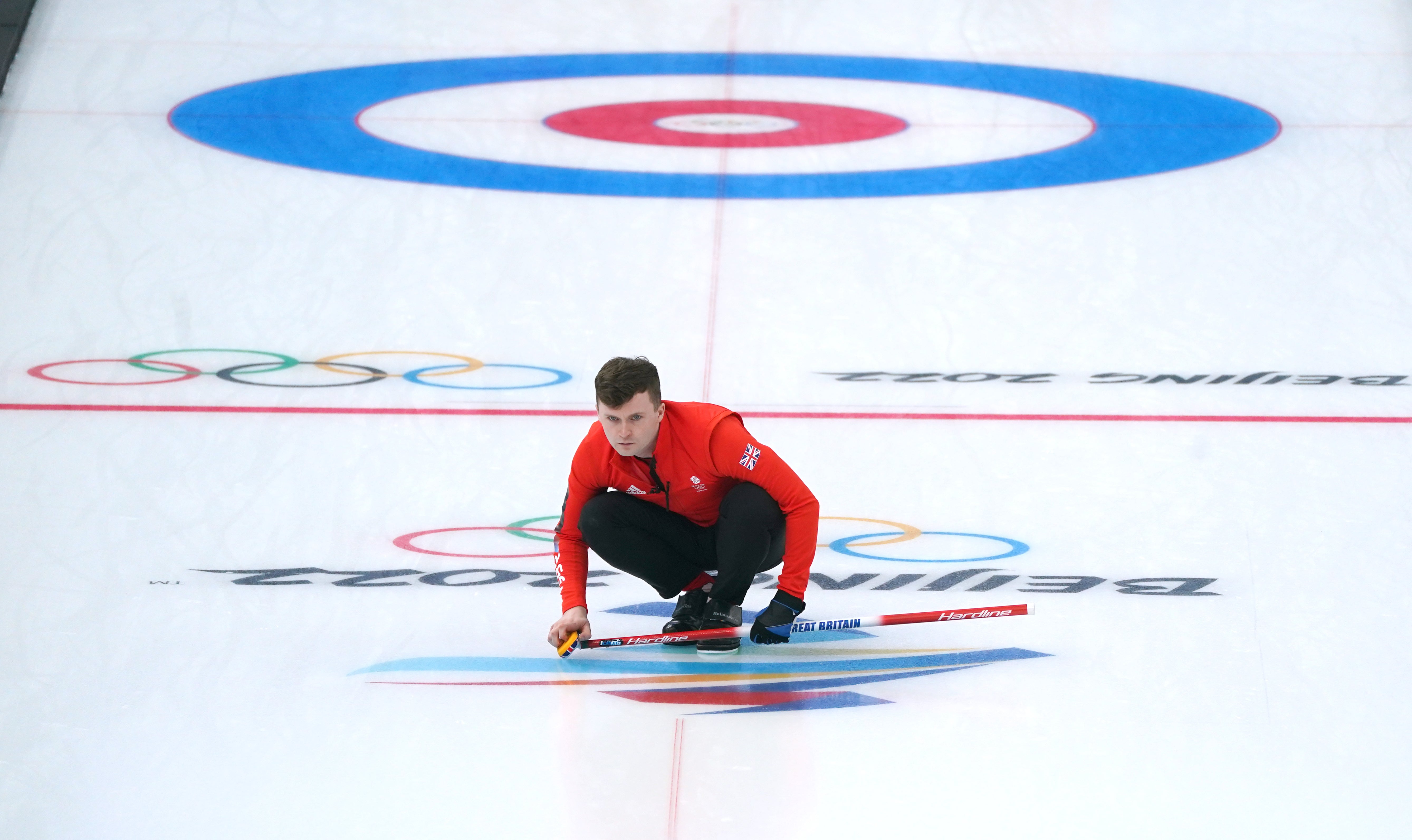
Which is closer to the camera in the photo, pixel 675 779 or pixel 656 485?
pixel 675 779

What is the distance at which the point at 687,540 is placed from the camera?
2.46 meters

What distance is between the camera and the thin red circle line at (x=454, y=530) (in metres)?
2.95

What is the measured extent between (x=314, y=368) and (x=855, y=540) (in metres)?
1.77

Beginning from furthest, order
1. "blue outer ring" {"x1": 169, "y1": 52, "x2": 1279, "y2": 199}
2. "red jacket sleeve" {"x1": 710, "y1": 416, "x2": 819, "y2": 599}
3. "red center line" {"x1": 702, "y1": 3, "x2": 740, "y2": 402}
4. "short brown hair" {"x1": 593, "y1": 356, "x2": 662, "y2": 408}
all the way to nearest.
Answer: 1. "blue outer ring" {"x1": 169, "y1": 52, "x2": 1279, "y2": 199}
2. "red center line" {"x1": 702, "y1": 3, "x2": 740, "y2": 402}
3. "red jacket sleeve" {"x1": 710, "y1": 416, "x2": 819, "y2": 599}
4. "short brown hair" {"x1": 593, "y1": 356, "x2": 662, "y2": 408}

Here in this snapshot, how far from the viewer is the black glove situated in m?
2.34

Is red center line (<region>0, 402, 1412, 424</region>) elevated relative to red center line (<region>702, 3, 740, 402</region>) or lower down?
lower down

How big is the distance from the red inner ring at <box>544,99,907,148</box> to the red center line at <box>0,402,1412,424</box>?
5.81ft

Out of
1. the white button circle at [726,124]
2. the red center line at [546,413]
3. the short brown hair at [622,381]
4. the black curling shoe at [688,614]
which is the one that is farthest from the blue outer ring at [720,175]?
the short brown hair at [622,381]

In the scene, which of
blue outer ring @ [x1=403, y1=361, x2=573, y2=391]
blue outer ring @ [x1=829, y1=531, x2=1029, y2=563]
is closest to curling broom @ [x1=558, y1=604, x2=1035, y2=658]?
blue outer ring @ [x1=829, y1=531, x2=1029, y2=563]

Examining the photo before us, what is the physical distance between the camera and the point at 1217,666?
96.1 inches

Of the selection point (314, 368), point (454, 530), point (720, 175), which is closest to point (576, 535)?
point (454, 530)

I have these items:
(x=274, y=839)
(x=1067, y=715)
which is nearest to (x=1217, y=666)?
(x=1067, y=715)

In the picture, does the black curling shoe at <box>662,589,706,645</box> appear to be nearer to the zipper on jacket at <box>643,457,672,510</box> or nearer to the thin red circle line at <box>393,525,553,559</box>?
the zipper on jacket at <box>643,457,672,510</box>

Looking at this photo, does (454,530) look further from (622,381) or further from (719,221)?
(719,221)
